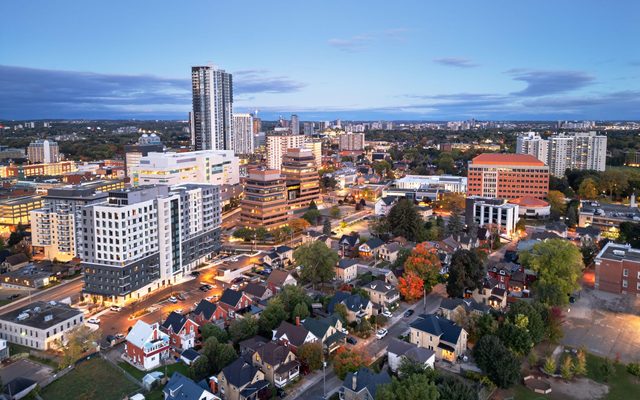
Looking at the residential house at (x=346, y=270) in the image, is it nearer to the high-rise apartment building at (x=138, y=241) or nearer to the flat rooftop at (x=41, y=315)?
the high-rise apartment building at (x=138, y=241)

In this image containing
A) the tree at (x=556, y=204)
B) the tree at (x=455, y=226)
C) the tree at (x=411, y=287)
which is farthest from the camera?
the tree at (x=556, y=204)

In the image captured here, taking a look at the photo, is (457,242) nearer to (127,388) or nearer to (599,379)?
(599,379)

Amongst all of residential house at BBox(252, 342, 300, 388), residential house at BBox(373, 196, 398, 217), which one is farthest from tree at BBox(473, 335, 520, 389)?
residential house at BBox(373, 196, 398, 217)

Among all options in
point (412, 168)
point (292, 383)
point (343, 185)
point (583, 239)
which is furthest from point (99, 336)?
point (412, 168)

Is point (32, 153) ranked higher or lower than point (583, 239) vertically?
higher

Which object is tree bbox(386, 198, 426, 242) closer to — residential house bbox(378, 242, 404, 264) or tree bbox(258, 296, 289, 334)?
residential house bbox(378, 242, 404, 264)

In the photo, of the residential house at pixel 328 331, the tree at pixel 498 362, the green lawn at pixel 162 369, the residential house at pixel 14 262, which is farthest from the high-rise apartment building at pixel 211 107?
the tree at pixel 498 362

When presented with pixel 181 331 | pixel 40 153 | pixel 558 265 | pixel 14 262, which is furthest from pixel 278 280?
pixel 40 153
